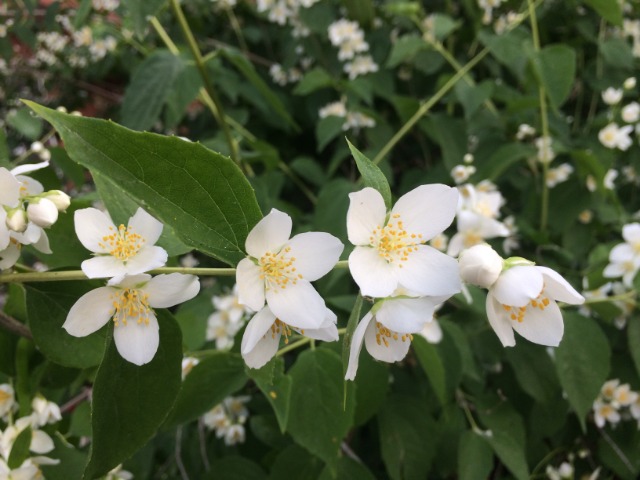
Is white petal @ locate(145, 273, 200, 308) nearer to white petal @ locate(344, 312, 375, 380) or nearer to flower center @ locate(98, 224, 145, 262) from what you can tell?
flower center @ locate(98, 224, 145, 262)

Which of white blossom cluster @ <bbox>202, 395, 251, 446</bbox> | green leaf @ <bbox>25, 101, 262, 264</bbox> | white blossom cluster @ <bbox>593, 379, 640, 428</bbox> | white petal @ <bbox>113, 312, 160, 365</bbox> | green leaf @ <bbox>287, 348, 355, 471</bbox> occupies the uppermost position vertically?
green leaf @ <bbox>25, 101, 262, 264</bbox>

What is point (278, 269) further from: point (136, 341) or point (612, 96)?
point (612, 96)

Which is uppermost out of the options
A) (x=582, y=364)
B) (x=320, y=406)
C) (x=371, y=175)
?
(x=371, y=175)

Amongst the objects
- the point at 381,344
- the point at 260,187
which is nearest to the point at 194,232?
the point at 381,344

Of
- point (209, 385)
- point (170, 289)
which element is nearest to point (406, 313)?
point (170, 289)

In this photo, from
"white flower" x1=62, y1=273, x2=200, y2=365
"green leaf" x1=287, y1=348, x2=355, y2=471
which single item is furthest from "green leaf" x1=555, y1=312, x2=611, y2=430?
"white flower" x1=62, y1=273, x2=200, y2=365

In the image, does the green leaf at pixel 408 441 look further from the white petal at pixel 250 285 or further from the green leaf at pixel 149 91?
the green leaf at pixel 149 91
